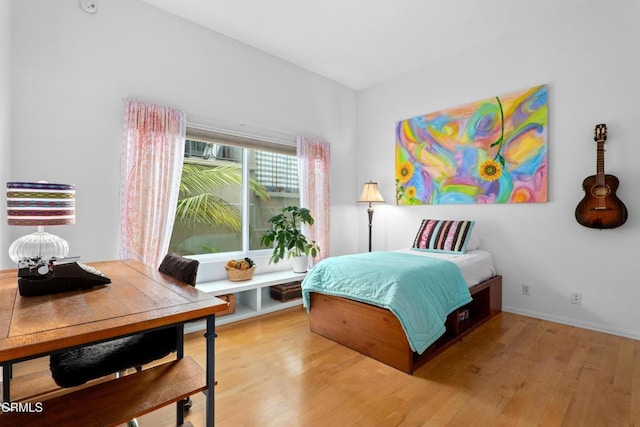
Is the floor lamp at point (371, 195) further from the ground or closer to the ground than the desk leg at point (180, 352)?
further from the ground

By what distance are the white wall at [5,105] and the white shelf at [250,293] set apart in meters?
1.41

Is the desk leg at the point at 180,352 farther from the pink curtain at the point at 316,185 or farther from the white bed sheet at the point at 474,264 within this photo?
the pink curtain at the point at 316,185

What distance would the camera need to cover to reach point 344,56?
367 cm

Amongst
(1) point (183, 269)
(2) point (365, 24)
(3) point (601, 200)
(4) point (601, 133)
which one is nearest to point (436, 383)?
(1) point (183, 269)

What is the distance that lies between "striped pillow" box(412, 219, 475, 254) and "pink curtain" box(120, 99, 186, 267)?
257 cm

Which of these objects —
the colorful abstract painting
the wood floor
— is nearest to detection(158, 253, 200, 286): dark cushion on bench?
the wood floor

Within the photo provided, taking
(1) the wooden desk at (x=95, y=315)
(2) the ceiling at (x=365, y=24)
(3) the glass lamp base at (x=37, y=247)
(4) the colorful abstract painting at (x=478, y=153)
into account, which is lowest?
(1) the wooden desk at (x=95, y=315)

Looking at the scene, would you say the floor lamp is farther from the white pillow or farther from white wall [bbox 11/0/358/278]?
white wall [bbox 11/0/358/278]

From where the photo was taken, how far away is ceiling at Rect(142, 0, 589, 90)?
110 inches

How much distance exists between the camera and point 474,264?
2.88 meters

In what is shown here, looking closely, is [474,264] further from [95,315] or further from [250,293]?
[95,315]

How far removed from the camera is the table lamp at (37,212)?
1.57 metres

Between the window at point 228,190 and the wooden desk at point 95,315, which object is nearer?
the wooden desk at point 95,315

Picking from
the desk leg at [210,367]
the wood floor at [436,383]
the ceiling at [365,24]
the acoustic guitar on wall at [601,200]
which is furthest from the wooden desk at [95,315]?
the acoustic guitar on wall at [601,200]
